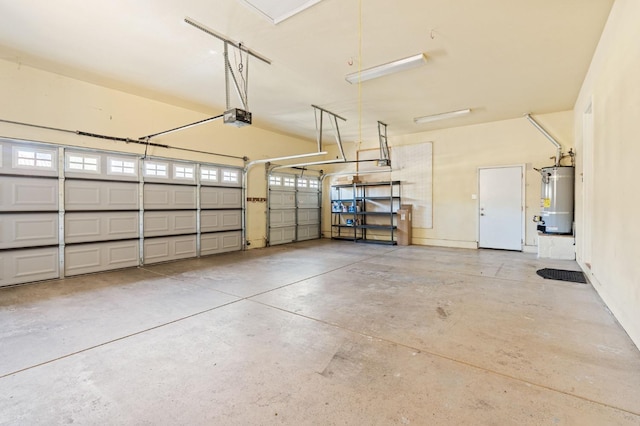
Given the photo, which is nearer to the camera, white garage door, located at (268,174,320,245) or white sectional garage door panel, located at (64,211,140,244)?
white sectional garage door panel, located at (64,211,140,244)

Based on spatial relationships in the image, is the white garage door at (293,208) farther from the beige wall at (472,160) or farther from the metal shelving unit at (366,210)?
the beige wall at (472,160)

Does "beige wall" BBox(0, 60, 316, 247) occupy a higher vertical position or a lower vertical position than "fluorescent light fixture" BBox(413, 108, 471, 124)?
lower

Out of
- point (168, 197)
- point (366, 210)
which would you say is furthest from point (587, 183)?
point (168, 197)

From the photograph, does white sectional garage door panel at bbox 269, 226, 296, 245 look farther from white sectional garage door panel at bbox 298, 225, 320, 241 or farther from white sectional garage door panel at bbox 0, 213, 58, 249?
white sectional garage door panel at bbox 0, 213, 58, 249

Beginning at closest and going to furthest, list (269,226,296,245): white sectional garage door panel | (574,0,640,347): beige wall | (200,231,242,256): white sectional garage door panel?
(574,0,640,347): beige wall, (200,231,242,256): white sectional garage door panel, (269,226,296,245): white sectional garage door panel

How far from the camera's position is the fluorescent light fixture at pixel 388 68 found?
4096mm

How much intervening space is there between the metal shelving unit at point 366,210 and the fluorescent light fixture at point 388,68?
14.3 ft

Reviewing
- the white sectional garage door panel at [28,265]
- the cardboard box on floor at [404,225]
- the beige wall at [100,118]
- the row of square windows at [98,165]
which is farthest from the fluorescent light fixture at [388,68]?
the white sectional garage door panel at [28,265]

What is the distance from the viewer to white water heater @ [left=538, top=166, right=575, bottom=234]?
592cm

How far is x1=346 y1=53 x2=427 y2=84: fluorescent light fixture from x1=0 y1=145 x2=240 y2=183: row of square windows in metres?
3.99

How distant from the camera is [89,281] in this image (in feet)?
15.4

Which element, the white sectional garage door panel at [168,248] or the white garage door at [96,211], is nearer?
the white garage door at [96,211]

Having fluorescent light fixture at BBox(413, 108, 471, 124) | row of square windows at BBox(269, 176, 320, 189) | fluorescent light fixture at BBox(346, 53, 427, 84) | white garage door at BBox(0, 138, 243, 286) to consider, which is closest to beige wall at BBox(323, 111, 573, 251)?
fluorescent light fixture at BBox(413, 108, 471, 124)

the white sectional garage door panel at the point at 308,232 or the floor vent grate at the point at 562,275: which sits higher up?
the white sectional garage door panel at the point at 308,232
